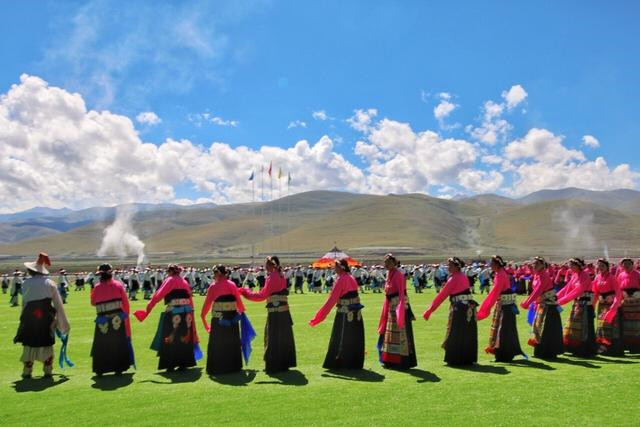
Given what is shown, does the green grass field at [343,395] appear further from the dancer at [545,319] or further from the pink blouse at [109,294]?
the pink blouse at [109,294]

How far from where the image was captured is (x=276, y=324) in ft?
34.6

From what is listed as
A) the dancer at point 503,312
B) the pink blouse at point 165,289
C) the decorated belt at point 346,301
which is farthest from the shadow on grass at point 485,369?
the pink blouse at point 165,289

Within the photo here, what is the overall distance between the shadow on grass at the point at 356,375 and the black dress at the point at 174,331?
2.64 metres

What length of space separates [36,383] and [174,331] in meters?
2.35

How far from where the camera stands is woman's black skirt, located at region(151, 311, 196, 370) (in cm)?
1063

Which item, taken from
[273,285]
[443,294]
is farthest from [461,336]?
[273,285]

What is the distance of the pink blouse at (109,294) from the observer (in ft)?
33.6

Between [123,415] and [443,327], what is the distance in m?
11.1

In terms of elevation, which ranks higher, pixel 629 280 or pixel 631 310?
pixel 629 280

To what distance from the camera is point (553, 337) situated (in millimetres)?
11453

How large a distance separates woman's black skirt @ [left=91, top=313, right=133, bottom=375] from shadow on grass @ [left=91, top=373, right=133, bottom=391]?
12 cm

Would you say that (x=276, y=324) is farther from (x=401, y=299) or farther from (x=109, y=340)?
(x=109, y=340)

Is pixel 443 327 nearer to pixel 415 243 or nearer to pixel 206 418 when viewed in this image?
pixel 206 418

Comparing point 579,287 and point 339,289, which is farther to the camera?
point 579,287
